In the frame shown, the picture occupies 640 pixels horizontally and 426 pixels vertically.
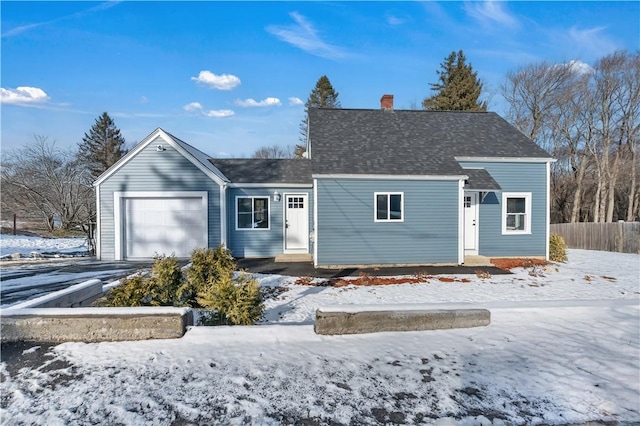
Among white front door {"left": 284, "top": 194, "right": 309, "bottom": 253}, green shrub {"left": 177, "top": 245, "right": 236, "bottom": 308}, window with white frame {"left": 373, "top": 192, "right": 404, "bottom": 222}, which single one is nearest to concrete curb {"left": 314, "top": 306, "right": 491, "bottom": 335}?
green shrub {"left": 177, "top": 245, "right": 236, "bottom": 308}

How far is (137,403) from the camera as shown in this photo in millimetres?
3115

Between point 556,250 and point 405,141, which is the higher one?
point 405,141

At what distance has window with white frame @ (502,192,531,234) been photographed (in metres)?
13.3

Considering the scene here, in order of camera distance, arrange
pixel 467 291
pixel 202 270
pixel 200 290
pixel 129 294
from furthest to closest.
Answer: pixel 467 291
pixel 202 270
pixel 200 290
pixel 129 294

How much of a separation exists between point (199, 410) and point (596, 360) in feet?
13.6

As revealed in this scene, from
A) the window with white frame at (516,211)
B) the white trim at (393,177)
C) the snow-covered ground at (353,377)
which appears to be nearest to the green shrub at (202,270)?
the snow-covered ground at (353,377)

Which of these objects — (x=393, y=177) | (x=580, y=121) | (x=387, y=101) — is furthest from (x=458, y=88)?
(x=393, y=177)

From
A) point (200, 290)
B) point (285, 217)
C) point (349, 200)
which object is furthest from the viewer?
point (285, 217)

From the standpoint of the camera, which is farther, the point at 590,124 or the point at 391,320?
the point at 590,124

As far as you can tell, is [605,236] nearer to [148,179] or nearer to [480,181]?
[480,181]

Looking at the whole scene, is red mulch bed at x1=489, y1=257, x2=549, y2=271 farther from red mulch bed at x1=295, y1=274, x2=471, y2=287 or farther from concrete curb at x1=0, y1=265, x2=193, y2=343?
concrete curb at x1=0, y1=265, x2=193, y2=343

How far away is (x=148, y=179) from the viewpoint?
42.7ft

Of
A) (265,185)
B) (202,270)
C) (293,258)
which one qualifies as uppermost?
(265,185)

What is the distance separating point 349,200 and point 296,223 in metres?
3.18
